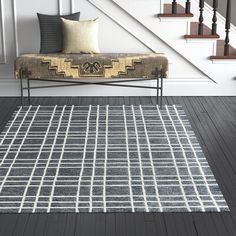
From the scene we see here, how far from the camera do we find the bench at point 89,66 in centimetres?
513

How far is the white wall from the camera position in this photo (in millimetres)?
5520

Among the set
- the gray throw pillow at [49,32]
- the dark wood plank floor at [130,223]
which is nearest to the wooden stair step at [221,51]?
the gray throw pillow at [49,32]

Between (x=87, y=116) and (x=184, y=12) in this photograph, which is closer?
(x=87, y=116)

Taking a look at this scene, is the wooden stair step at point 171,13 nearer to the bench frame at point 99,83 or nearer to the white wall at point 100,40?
the white wall at point 100,40

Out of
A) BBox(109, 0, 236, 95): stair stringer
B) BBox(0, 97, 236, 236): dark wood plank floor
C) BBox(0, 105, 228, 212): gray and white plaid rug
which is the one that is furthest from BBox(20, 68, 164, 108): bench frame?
BBox(0, 97, 236, 236): dark wood plank floor

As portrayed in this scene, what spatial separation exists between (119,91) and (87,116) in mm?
860

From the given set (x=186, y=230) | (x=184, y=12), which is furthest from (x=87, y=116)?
(x=186, y=230)

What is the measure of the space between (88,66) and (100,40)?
0.57 metres

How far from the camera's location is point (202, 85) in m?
5.67

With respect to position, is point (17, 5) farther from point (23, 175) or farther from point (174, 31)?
point (23, 175)

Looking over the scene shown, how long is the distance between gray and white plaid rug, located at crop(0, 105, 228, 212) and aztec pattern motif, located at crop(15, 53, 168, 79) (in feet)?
1.13

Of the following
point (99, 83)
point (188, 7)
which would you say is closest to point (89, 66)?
point (99, 83)

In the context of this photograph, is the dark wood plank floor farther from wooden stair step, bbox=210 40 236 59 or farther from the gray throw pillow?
the gray throw pillow

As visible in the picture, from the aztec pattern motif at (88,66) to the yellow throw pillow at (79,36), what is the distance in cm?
17
